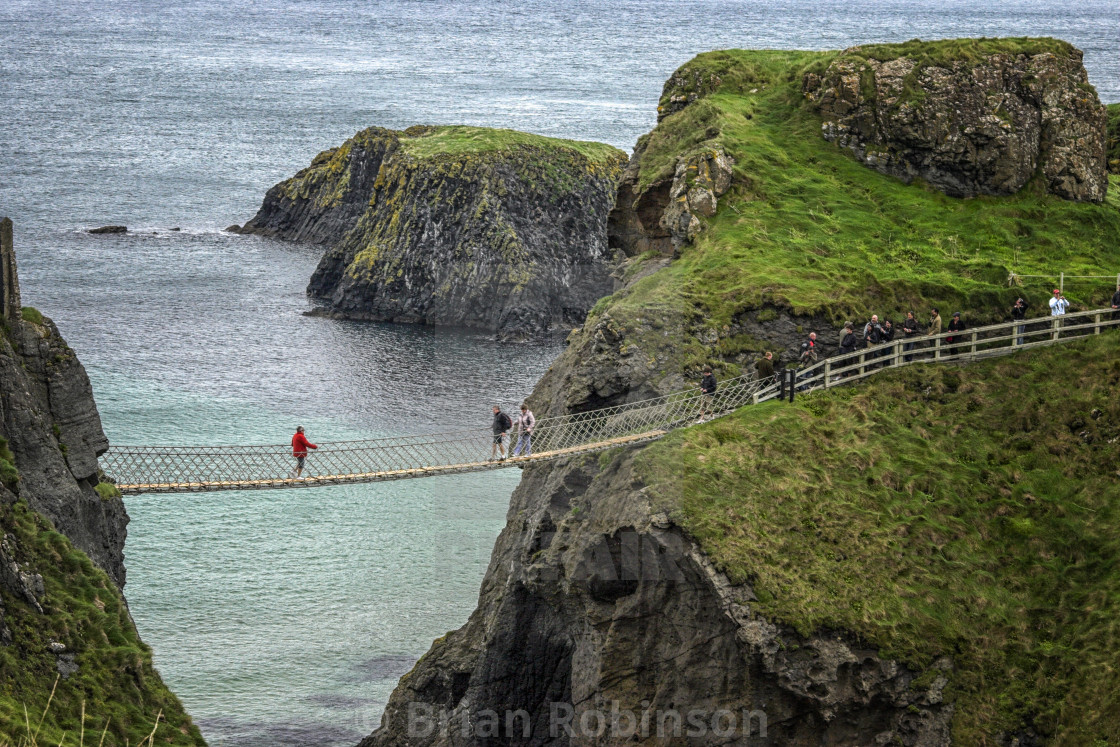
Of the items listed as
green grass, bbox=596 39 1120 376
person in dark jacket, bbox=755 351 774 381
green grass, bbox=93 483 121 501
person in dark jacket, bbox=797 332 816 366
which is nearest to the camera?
green grass, bbox=93 483 121 501

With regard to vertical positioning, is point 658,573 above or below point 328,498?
above

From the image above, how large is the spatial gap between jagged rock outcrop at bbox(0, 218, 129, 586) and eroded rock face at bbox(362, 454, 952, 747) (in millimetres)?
12679

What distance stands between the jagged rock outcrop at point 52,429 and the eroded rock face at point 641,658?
12679 millimetres

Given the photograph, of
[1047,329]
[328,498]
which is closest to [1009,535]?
[1047,329]

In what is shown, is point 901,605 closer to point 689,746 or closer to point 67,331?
point 689,746

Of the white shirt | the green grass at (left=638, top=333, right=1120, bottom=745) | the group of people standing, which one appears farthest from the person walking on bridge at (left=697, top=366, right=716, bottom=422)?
the white shirt

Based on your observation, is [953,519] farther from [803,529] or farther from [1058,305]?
[1058,305]

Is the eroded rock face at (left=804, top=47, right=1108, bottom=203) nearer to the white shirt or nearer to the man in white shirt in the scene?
the man in white shirt

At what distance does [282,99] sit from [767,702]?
154578 millimetres

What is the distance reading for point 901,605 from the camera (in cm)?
3938

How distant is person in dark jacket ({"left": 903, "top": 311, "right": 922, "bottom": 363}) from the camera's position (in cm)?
4825

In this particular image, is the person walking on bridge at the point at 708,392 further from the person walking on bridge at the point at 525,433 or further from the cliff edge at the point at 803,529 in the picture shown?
the person walking on bridge at the point at 525,433

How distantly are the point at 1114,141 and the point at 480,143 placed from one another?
52300 mm

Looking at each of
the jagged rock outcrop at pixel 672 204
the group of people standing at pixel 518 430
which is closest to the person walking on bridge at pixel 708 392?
the group of people standing at pixel 518 430
